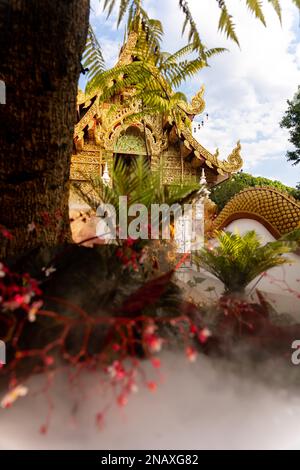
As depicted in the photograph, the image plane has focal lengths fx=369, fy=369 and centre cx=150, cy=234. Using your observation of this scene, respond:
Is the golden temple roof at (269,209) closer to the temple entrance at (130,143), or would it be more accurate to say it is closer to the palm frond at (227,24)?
the palm frond at (227,24)

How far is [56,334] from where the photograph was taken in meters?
0.72

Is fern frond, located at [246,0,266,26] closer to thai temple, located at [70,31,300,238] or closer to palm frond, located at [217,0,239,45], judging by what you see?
palm frond, located at [217,0,239,45]

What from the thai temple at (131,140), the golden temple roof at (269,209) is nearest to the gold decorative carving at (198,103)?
the thai temple at (131,140)

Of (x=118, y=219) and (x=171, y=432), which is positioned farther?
(x=118, y=219)

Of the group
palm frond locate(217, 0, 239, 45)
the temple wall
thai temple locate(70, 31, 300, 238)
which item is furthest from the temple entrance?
palm frond locate(217, 0, 239, 45)

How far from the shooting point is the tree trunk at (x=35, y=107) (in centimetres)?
82

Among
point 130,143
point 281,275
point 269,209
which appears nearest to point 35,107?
point 281,275

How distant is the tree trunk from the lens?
815 millimetres

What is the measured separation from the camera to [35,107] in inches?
33.6

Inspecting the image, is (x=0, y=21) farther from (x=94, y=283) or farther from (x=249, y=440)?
(x=249, y=440)

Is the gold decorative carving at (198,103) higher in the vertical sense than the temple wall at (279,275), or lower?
higher
